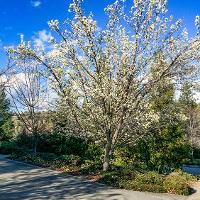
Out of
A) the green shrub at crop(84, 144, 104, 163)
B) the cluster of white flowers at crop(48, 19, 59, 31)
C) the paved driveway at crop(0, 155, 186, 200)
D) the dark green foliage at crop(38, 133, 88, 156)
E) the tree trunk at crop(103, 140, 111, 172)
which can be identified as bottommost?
the paved driveway at crop(0, 155, 186, 200)

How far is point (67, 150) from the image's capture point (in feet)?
112

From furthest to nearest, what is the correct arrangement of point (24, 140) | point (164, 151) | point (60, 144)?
1. point (24, 140)
2. point (60, 144)
3. point (164, 151)

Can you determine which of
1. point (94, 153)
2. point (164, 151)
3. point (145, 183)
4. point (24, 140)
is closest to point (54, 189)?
point (145, 183)

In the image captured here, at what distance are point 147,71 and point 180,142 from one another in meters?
10.1

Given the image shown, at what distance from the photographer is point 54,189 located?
17.2 m

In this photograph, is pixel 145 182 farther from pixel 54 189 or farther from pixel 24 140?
pixel 24 140

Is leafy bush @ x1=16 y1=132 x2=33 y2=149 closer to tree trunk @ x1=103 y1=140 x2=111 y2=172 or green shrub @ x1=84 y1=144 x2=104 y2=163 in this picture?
green shrub @ x1=84 y1=144 x2=104 y2=163

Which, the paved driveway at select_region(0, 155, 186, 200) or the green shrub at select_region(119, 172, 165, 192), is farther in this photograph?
the green shrub at select_region(119, 172, 165, 192)

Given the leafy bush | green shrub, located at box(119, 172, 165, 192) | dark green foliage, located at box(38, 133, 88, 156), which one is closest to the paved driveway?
green shrub, located at box(119, 172, 165, 192)

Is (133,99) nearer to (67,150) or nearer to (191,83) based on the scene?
(191,83)

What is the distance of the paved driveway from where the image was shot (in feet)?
51.7

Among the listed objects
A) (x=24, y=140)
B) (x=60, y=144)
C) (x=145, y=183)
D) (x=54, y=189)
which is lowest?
(x=54, y=189)

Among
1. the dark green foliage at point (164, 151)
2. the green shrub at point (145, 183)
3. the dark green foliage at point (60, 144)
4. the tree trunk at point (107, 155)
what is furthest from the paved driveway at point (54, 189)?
the dark green foliage at point (60, 144)

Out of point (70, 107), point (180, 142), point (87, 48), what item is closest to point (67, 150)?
point (180, 142)
